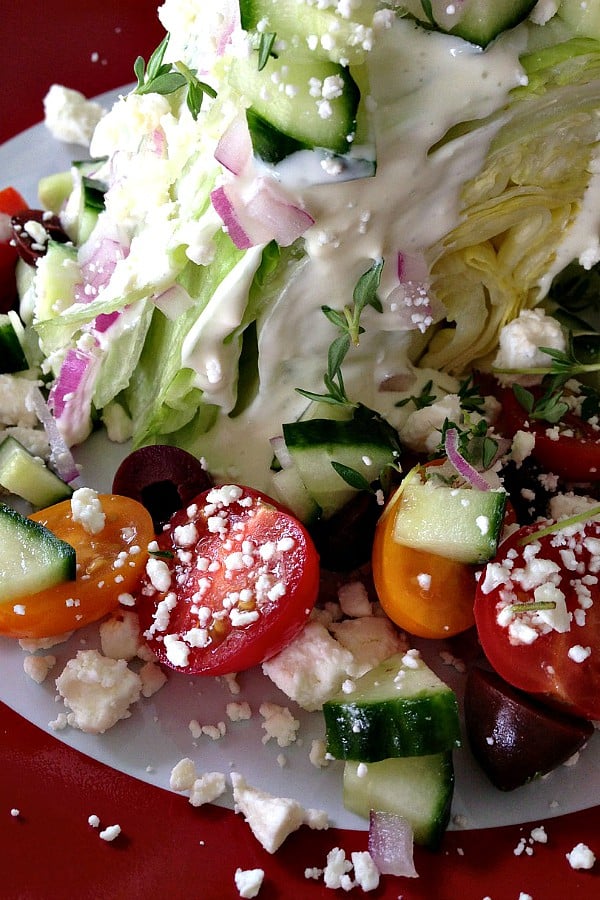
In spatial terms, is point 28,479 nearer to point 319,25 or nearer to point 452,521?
point 452,521

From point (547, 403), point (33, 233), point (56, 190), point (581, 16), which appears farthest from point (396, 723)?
point (56, 190)

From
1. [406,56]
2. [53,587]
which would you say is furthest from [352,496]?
[406,56]

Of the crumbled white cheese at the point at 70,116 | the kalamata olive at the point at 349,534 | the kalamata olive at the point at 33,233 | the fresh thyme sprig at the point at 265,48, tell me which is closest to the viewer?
the fresh thyme sprig at the point at 265,48

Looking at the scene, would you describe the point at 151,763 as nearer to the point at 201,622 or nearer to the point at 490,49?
the point at 201,622

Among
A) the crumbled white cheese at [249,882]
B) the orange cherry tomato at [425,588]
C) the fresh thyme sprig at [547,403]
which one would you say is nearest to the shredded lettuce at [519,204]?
the fresh thyme sprig at [547,403]

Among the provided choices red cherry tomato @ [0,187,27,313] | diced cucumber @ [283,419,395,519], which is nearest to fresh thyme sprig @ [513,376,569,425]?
diced cucumber @ [283,419,395,519]

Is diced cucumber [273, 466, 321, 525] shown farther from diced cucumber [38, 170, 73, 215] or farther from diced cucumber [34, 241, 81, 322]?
diced cucumber [38, 170, 73, 215]

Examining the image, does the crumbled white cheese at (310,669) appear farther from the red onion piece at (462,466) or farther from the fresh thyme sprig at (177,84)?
the fresh thyme sprig at (177,84)
